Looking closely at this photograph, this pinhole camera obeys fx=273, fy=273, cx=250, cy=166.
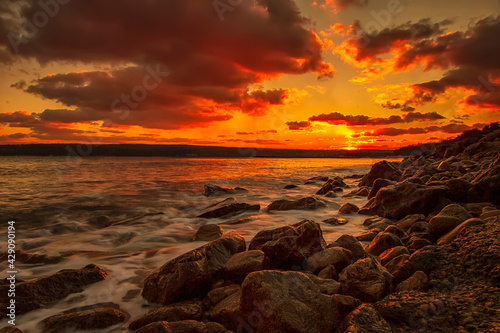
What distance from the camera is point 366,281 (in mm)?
2879

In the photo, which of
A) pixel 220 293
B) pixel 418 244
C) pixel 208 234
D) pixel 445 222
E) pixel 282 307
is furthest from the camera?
pixel 208 234

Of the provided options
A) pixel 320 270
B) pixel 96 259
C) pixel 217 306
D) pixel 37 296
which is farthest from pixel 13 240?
pixel 320 270

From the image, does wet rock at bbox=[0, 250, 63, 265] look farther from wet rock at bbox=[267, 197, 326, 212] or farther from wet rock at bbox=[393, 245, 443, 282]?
wet rock at bbox=[267, 197, 326, 212]

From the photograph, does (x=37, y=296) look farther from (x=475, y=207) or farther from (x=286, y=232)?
(x=475, y=207)

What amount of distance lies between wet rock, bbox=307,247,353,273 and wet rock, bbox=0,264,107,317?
313cm

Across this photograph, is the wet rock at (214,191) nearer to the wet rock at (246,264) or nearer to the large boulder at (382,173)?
the large boulder at (382,173)

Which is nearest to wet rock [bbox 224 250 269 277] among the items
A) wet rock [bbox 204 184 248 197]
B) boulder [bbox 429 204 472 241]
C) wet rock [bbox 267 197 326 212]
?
boulder [bbox 429 204 472 241]

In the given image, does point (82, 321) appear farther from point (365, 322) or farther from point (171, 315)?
point (365, 322)

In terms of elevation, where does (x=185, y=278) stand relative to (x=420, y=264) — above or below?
below

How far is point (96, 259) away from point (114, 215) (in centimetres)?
531

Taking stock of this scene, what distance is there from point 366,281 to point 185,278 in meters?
2.05

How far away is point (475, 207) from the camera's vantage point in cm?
540

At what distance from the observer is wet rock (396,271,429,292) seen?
2758 millimetres

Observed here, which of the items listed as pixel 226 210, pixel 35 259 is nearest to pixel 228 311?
pixel 35 259
